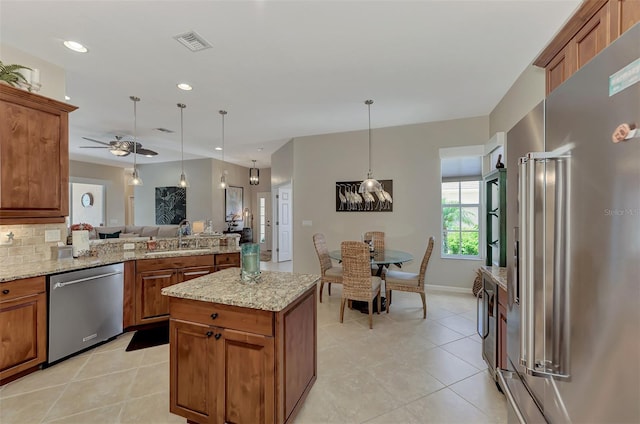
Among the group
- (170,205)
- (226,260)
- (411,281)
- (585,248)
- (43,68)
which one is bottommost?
(411,281)

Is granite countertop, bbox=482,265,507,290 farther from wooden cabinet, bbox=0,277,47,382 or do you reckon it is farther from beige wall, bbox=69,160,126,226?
beige wall, bbox=69,160,126,226

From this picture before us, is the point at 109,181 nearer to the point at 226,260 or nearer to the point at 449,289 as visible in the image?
the point at 226,260

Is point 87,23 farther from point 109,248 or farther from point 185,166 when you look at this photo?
point 185,166

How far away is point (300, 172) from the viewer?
5.72 m

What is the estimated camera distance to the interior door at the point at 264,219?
9.20 meters

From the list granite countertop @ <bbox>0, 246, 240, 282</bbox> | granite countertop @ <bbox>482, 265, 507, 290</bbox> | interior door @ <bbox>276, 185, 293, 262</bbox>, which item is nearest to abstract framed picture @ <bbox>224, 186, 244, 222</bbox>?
interior door @ <bbox>276, 185, 293, 262</bbox>

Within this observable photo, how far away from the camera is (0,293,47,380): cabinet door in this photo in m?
2.16

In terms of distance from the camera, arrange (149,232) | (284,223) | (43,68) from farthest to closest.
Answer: (284,223) → (149,232) → (43,68)

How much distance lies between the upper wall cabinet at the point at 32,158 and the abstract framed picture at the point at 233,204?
5753mm

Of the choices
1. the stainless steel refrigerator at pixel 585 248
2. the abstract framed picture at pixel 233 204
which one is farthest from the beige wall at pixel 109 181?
the stainless steel refrigerator at pixel 585 248

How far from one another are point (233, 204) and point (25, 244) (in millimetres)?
6167

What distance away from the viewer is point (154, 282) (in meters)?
3.20

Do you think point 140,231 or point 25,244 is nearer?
point 25,244

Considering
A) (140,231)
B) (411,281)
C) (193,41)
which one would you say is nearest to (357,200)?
(411,281)
